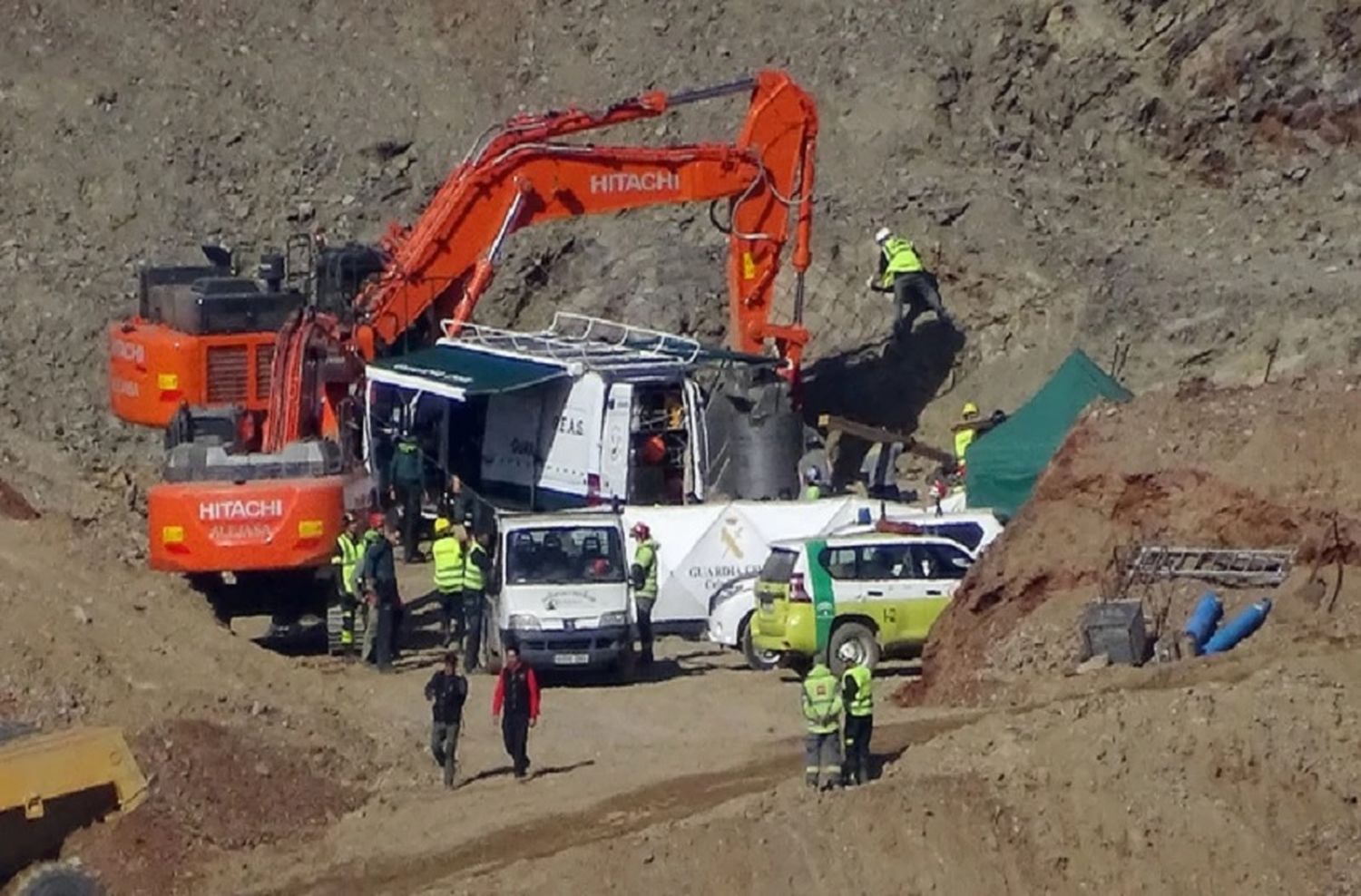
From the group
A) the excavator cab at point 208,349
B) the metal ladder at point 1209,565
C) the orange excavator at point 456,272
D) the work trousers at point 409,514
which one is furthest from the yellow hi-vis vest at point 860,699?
the work trousers at point 409,514

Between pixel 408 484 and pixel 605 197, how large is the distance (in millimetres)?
4313

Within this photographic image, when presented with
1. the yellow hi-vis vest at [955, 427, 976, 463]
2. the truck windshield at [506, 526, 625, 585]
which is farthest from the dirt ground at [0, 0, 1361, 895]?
the yellow hi-vis vest at [955, 427, 976, 463]

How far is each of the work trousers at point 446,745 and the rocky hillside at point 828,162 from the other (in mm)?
11776

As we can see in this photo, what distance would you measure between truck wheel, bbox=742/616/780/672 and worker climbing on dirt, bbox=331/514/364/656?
365 cm

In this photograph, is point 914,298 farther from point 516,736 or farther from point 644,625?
point 516,736

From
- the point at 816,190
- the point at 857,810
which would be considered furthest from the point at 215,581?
the point at 816,190

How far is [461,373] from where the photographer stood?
30125 millimetres

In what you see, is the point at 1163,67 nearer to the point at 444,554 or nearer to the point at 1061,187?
the point at 1061,187

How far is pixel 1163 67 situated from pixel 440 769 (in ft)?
70.1

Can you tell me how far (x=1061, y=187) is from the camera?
125 feet

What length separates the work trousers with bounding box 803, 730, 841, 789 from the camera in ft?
65.4

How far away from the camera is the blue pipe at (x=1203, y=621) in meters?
23.1

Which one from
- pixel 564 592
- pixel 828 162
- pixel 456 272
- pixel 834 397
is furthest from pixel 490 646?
pixel 828 162

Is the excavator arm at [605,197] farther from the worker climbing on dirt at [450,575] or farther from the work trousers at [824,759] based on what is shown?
the work trousers at [824,759]
